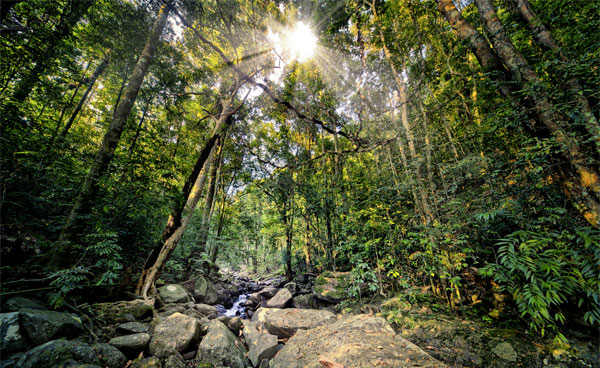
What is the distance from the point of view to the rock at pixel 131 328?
3.37 metres

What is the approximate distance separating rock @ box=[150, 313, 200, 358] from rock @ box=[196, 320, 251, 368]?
1.06 ft

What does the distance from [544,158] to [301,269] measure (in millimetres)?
12270

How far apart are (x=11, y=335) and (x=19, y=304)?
2.70ft

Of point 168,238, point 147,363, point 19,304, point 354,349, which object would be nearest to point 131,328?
point 147,363

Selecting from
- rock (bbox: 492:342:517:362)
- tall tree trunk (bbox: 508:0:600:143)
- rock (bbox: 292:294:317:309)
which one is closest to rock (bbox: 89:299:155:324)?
rock (bbox: 292:294:317:309)

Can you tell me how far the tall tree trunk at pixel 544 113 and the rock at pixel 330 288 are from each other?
18.3 ft

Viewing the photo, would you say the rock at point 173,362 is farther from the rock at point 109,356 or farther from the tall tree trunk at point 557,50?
the tall tree trunk at point 557,50

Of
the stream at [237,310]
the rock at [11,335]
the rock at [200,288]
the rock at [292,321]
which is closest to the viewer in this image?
the rock at [11,335]

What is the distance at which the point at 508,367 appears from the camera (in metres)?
2.80

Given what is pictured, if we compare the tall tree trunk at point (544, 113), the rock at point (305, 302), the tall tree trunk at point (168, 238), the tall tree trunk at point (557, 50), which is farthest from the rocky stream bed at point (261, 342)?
the tall tree trunk at point (557, 50)

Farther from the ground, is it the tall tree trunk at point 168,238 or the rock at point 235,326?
the tall tree trunk at point 168,238

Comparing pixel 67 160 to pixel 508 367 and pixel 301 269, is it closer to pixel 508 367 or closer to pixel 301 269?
pixel 508 367

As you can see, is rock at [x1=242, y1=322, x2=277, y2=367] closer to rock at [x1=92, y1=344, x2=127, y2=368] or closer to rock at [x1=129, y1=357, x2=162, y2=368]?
rock at [x1=129, y1=357, x2=162, y2=368]

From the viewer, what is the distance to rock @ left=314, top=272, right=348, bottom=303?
6906mm
